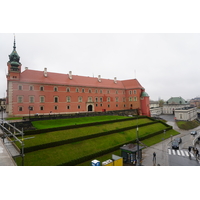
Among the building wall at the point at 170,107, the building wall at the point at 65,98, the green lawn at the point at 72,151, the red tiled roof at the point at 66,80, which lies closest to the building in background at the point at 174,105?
the building wall at the point at 170,107

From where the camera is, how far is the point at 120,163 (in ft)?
52.8

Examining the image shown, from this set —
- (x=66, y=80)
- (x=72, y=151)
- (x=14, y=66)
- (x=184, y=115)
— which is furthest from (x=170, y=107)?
(x=14, y=66)

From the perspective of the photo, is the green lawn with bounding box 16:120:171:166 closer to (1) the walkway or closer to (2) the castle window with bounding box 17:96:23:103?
(1) the walkway

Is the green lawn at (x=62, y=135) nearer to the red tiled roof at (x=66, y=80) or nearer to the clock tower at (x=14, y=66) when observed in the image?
the red tiled roof at (x=66, y=80)

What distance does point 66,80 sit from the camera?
156 feet

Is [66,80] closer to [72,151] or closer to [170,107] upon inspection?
[72,151]

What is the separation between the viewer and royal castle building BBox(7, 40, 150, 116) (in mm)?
36969

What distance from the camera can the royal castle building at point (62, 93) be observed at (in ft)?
121

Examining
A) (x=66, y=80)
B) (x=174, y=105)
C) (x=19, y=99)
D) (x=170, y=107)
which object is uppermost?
(x=66, y=80)

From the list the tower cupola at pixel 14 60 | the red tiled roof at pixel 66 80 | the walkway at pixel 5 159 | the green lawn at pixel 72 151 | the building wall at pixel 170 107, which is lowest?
the green lawn at pixel 72 151

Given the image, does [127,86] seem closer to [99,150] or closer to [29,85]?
[29,85]

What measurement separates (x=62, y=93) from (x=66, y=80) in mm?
5450

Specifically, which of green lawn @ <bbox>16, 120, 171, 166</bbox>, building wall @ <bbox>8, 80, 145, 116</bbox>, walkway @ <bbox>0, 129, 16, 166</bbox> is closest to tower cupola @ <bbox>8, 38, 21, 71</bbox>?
building wall @ <bbox>8, 80, 145, 116</bbox>

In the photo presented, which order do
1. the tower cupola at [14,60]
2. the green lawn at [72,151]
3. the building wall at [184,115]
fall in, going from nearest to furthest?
the green lawn at [72,151] < the tower cupola at [14,60] < the building wall at [184,115]
